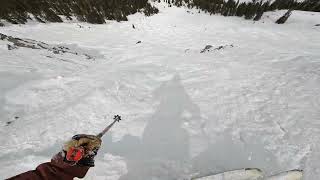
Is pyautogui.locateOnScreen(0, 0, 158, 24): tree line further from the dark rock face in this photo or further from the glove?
the glove

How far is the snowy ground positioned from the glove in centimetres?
67

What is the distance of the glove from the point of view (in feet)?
9.10

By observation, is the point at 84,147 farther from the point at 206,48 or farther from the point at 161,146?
the point at 206,48

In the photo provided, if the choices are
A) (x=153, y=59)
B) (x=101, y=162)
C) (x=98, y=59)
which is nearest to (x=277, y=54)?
(x=153, y=59)

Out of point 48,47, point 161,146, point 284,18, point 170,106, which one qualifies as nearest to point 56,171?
point 161,146

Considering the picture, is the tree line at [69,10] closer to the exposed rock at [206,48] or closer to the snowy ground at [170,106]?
the snowy ground at [170,106]

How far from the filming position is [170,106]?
16.3 feet

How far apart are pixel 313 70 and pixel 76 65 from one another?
479cm

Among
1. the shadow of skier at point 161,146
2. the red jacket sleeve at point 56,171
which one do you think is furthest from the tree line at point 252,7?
the red jacket sleeve at point 56,171

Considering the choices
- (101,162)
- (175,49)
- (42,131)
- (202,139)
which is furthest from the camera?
(175,49)

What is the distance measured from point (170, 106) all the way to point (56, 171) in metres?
2.58

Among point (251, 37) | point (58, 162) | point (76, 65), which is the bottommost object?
point (251, 37)

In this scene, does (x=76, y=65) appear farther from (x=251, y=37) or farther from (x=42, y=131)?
(x=251, y=37)

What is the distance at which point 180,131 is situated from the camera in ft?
13.8
